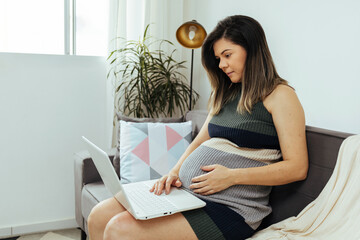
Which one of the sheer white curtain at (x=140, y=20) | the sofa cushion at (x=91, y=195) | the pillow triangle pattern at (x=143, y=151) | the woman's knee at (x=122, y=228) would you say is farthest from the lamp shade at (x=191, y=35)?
the woman's knee at (x=122, y=228)

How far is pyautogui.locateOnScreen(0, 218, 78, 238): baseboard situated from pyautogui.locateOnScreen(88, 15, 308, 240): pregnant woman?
1.18 metres

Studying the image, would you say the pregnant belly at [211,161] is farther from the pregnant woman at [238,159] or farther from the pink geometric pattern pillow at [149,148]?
the pink geometric pattern pillow at [149,148]

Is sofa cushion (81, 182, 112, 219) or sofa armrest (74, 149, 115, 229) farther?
sofa armrest (74, 149, 115, 229)

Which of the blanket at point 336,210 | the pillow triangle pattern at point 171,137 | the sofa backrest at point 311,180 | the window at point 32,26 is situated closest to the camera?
the blanket at point 336,210

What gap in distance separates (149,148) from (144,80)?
2.24ft

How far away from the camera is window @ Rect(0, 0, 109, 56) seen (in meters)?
2.31

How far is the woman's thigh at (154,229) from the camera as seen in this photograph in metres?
1.17

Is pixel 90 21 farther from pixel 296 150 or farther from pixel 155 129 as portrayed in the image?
pixel 296 150

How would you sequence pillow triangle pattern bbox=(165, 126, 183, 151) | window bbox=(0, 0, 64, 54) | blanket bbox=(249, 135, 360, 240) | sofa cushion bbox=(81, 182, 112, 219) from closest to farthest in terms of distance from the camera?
blanket bbox=(249, 135, 360, 240) → sofa cushion bbox=(81, 182, 112, 219) → pillow triangle pattern bbox=(165, 126, 183, 151) → window bbox=(0, 0, 64, 54)

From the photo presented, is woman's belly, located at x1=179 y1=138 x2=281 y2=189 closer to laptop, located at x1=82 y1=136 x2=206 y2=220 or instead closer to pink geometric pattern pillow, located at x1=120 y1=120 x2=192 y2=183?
laptop, located at x1=82 y1=136 x2=206 y2=220

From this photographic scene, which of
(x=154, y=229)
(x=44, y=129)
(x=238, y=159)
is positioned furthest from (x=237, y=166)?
(x=44, y=129)

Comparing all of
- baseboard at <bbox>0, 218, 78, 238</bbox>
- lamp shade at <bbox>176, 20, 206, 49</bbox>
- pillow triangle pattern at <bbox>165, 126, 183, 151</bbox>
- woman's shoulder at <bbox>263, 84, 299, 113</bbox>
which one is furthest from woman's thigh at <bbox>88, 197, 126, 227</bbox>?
lamp shade at <bbox>176, 20, 206, 49</bbox>

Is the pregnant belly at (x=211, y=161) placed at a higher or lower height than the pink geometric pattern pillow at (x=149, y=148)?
higher

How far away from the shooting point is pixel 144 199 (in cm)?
130
